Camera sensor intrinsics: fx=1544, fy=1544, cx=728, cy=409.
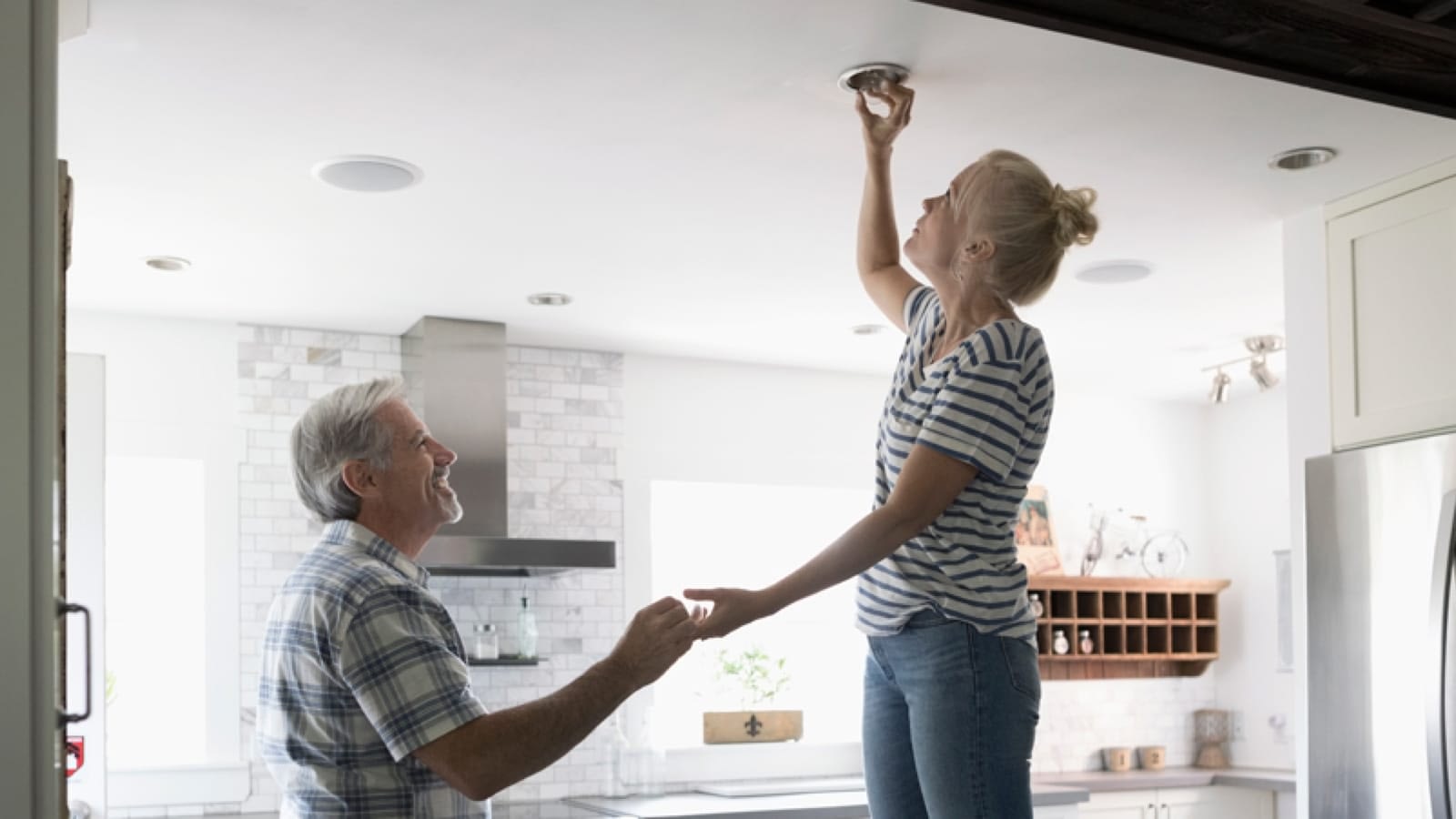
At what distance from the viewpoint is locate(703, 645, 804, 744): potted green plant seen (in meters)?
6.10

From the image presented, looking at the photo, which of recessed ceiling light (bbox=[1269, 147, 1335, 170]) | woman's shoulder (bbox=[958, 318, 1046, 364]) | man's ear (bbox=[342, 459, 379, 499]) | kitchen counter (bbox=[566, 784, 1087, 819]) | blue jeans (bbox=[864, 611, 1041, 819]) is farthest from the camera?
kitchen counter (bbox=[566, 784, 1087, 819])

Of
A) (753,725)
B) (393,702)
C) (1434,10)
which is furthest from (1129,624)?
(393,702)

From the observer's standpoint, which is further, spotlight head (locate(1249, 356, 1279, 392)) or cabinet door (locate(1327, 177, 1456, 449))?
spotlight head (locate(1249, 356, 1279, 392))

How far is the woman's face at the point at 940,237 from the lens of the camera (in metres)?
2.20

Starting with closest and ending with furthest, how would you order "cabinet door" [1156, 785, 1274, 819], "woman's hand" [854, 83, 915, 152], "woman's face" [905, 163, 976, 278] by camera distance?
→ "woman's face" [905, 163, 976, 278]
"woman's hand" [854, 83, 915, 152]
"cabinet door" [1156, 785, 1274, 819]

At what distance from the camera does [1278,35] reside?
233 centimetres

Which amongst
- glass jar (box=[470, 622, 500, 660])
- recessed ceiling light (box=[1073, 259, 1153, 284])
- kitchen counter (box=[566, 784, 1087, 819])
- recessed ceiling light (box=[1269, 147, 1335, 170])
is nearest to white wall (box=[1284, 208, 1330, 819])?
recessed ceiling light (box=[1269, 147, 1335, 170])

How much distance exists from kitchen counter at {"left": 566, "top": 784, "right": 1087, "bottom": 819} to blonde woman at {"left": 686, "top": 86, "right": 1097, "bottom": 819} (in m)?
2.94

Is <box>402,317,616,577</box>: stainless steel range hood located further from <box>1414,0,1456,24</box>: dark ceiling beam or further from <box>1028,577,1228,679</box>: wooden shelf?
<box>1414,0,1456,24</box>: dark ceiling beam

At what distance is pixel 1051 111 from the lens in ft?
11.5

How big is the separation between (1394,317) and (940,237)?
2236 mm

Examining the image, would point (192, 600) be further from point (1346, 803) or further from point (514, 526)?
point (1346, 803)

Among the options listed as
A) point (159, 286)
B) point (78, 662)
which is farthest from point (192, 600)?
point (159, 286)

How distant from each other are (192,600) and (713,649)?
2.06 m
